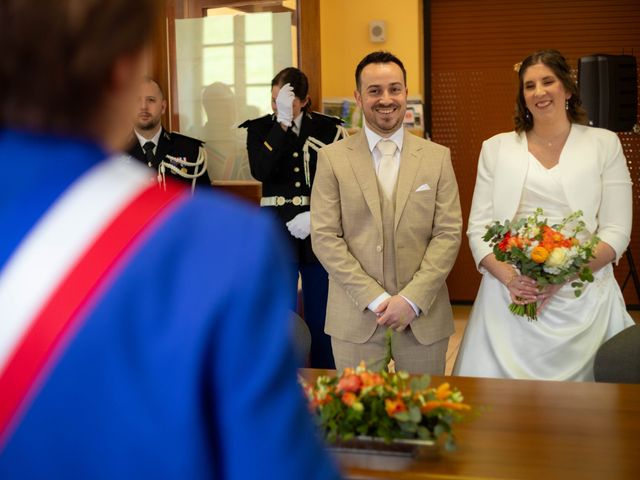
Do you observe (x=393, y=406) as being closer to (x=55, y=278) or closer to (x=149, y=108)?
(x=55, y=278)

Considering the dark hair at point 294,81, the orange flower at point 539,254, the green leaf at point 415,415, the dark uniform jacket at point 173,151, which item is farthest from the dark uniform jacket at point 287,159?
the green leaf at point 415,415

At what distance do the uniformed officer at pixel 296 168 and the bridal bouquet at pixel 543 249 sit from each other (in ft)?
4.37

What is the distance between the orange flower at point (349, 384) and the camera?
1.97 m

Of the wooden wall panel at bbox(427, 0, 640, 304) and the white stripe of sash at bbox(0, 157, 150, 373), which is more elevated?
the wooden wall panel at bbox(427, 0, 640, 304)

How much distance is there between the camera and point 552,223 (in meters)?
3.37

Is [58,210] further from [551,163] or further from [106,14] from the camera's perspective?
[551,163]

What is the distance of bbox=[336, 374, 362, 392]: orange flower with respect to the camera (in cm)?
197

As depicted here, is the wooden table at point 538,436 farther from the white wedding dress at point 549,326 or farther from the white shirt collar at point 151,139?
the white shirt collar at point 151,139

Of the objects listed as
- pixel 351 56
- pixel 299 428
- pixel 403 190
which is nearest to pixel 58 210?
pixel 299 428

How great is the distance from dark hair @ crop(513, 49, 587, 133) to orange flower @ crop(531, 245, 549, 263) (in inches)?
28.5

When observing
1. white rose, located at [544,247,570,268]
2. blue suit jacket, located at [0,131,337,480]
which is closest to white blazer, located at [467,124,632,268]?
white rose, located at [544,247,570,268]

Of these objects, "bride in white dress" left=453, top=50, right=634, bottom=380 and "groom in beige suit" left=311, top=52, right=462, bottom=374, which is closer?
"groom in beige suit" left=311, top=52, right=462, bottom=374

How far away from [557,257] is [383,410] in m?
1.33

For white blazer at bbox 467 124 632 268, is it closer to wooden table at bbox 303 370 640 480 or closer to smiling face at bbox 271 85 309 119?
wooden table at bbox 303 370 640 480
